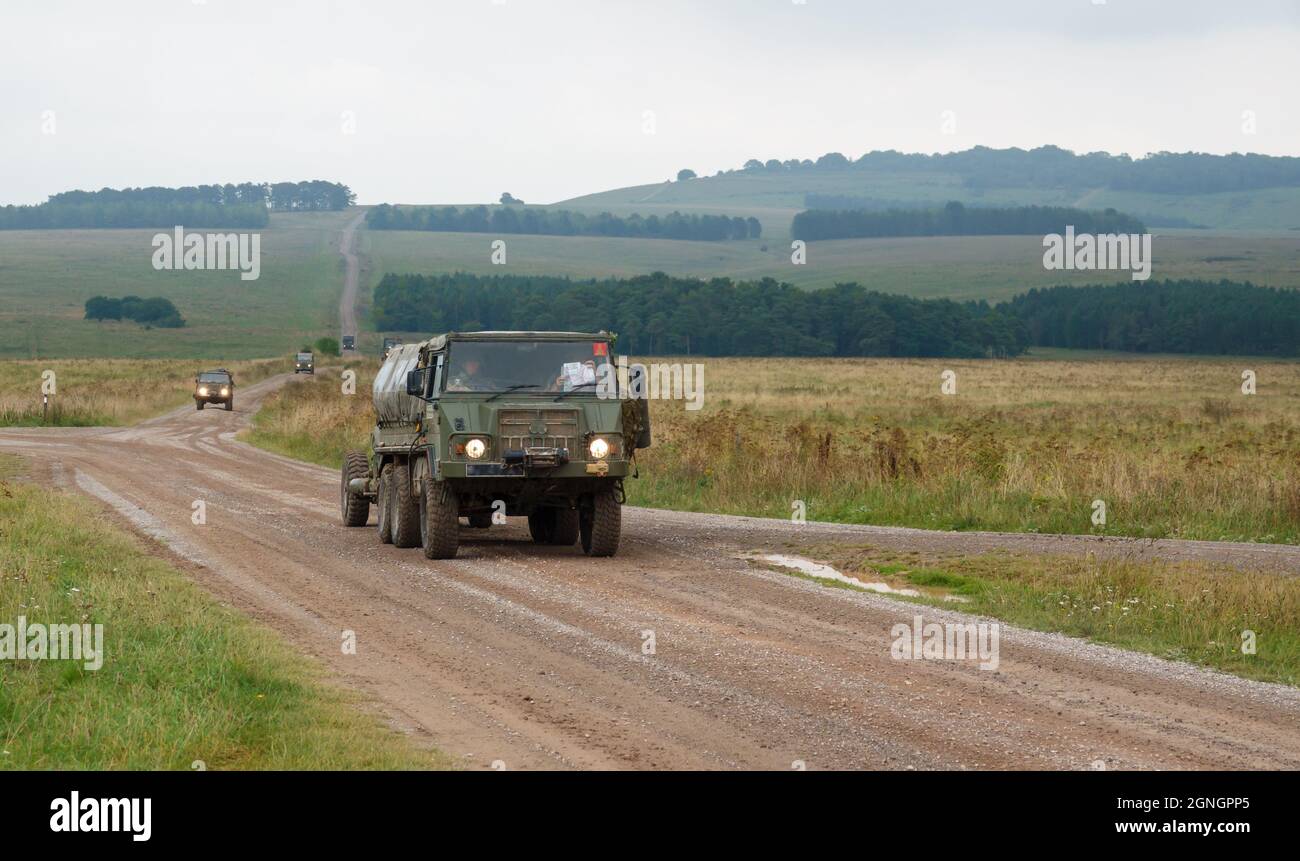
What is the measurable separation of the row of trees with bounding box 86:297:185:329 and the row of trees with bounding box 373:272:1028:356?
1960 centimetres

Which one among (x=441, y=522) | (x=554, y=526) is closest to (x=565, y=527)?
(x=554, y=526)

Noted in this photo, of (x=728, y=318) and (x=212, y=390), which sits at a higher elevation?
(x=728, y=318)

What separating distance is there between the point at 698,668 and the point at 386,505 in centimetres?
946

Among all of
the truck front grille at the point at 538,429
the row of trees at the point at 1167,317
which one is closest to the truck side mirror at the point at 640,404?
the truck front grille at the point at 538,429

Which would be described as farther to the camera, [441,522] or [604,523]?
[604,523]

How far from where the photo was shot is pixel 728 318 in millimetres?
137000

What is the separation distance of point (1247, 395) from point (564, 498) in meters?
49.0

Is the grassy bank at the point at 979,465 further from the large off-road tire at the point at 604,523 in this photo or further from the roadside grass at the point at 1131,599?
the large off-road tire at the point at 604,523

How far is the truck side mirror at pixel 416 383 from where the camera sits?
16922 mm

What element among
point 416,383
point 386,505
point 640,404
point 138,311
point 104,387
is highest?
point 138,311

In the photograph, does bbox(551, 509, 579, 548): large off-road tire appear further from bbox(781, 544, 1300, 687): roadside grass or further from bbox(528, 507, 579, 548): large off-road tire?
bbox(781, 544, 1300, 687): roadside grass

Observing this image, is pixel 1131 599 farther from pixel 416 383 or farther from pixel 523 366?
pixel 416 383

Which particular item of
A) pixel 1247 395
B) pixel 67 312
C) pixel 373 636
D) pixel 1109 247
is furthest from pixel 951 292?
pixel 373 636

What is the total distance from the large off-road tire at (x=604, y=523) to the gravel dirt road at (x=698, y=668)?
0.30 m
